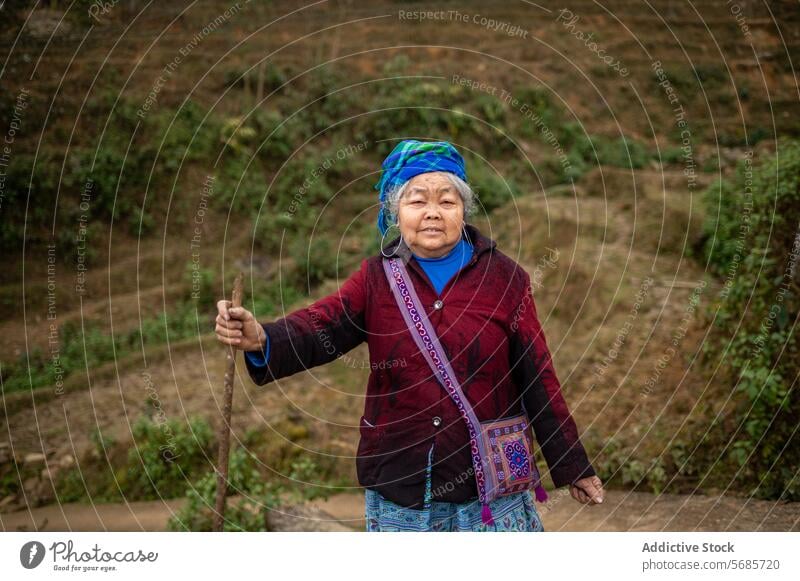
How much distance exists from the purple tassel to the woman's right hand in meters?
0.88

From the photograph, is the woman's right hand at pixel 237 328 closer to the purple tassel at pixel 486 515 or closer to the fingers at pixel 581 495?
the purple tassel at pixel 486 515

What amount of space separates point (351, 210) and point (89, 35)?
4.26 m

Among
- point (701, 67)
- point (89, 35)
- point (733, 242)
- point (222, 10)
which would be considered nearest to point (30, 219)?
point (89, 35)

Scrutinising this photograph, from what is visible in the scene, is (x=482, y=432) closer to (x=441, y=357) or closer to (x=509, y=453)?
(x=509, y=453)

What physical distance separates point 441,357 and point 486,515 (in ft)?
1.72

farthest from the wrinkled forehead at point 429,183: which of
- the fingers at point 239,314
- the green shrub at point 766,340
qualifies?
the green shrub at point 766,340

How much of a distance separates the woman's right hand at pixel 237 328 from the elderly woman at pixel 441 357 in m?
0.06

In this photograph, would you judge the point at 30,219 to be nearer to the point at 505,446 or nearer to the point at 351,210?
the point at 351,210

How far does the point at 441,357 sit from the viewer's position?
253 centimetres

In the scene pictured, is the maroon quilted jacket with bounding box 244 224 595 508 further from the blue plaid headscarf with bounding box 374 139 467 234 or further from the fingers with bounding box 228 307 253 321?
the blue plaid headscarf with bounding box 374 139 467 234

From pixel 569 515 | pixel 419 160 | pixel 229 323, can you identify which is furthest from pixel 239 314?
pixel 569 515

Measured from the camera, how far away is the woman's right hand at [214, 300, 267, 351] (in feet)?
7.73

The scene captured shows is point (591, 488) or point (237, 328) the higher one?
point (237, 328)

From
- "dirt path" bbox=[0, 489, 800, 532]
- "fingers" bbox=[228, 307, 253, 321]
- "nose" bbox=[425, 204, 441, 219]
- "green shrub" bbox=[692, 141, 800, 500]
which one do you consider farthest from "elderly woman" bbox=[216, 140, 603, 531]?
"green shrub" bbox=[692, 141, 800, 500]
